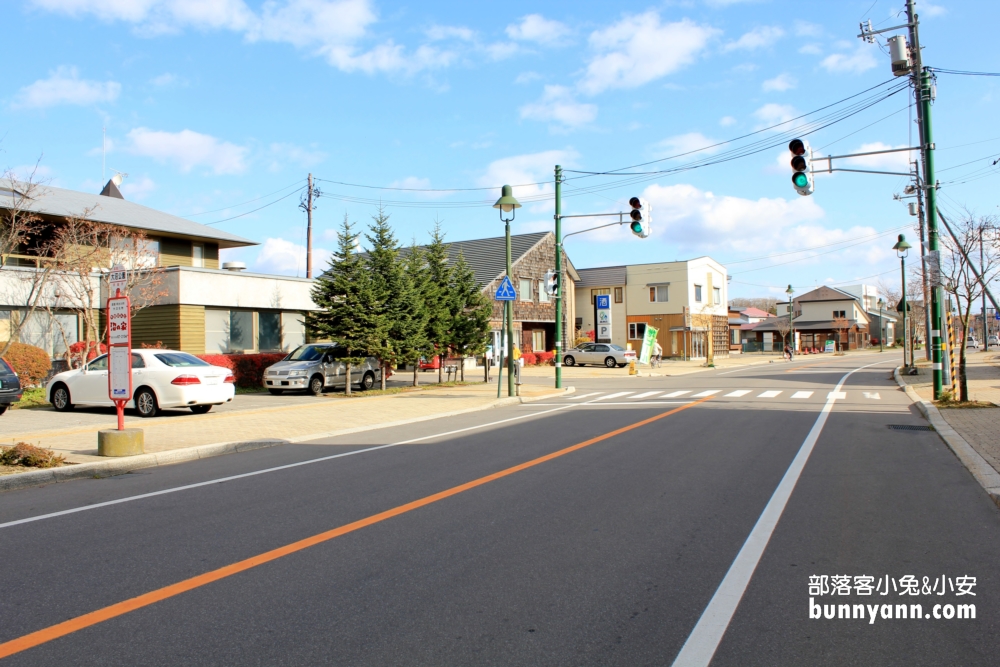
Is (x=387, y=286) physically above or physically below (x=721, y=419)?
above

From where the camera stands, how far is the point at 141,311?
944 inches

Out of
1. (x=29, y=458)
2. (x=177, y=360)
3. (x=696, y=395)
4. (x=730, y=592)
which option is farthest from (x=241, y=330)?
(x=730, y=592)

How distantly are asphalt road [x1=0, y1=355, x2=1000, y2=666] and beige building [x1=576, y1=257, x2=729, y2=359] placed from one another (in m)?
46.4

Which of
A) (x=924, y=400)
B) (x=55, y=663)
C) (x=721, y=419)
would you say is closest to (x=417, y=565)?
(x=55, y=663)

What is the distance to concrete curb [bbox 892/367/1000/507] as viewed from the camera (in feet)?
25.8

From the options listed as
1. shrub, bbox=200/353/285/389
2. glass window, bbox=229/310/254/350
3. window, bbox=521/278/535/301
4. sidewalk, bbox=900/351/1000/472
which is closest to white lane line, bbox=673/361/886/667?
sidewalk, bbox=900/351/1000/472

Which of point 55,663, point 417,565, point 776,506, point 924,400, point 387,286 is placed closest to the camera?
point 55,663

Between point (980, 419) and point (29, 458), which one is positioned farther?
point (980, 419)

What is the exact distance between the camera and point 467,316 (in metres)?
28.1

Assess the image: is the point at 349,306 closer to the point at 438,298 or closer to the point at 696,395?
the point at 438,298

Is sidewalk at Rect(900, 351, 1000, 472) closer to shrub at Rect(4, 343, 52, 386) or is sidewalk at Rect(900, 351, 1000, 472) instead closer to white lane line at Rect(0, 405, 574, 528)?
white lane line at Rect(0, 405, 574, 528)

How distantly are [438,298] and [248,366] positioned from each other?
22.9ft

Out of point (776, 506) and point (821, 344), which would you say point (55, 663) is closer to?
point (776, 506)

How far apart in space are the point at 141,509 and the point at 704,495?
5.73 m
